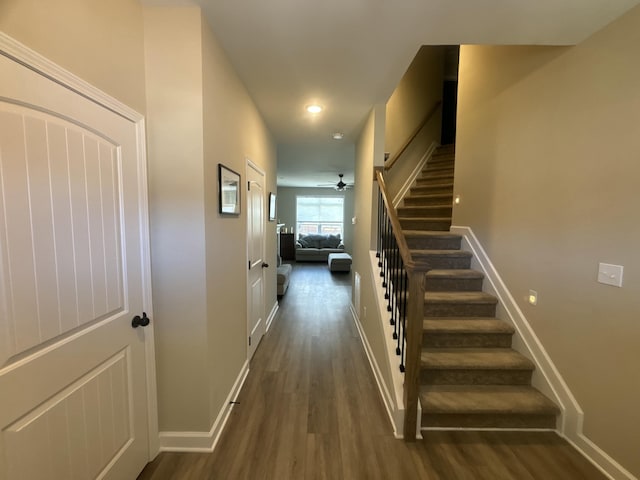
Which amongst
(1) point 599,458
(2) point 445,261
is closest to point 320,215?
(2) point 445,261

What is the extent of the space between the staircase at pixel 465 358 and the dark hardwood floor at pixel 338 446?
0.12 meters

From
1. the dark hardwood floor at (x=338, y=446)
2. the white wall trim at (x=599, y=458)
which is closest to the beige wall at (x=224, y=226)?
the dark hardwood floor at (x=338, y=446)

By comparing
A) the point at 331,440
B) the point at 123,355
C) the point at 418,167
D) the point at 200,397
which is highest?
the point at 418,167

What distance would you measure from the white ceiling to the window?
7629 mm

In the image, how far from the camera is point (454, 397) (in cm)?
197

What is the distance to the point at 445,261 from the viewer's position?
291 centimetres

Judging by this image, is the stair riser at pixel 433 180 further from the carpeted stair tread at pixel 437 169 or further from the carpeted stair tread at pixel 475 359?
the carpeted stair tread at pixel 475 359

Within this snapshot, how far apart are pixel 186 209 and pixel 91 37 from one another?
82cm

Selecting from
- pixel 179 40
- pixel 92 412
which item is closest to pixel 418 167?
pixel 179 40

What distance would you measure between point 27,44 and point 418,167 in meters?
4.51

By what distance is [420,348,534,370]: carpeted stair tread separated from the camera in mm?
2072

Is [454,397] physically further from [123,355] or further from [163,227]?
[163,227]

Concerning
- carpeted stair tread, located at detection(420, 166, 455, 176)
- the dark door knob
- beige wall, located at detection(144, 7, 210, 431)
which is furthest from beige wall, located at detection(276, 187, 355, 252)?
the dark door knob

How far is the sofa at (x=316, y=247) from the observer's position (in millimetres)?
8992
